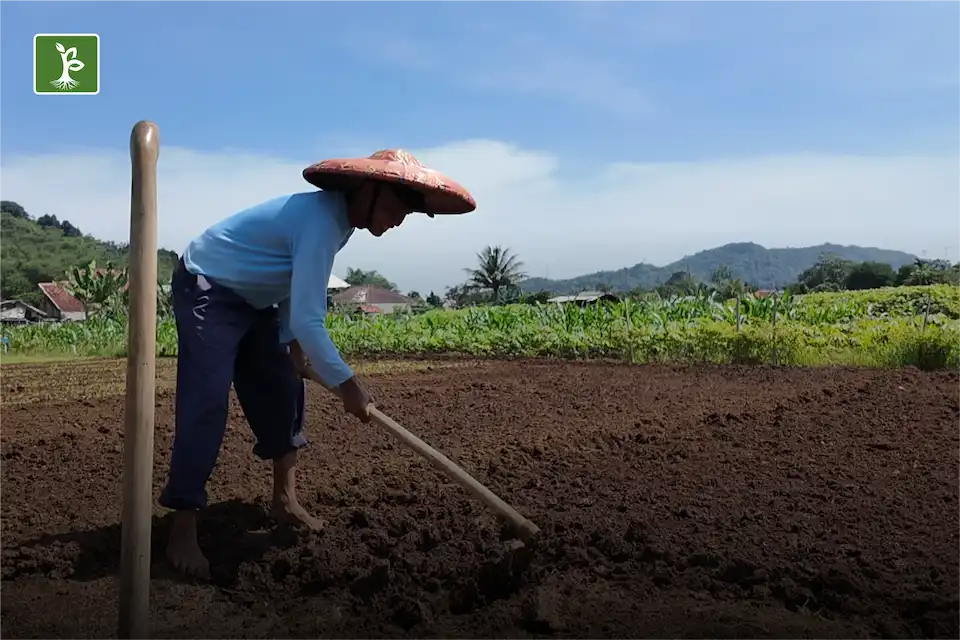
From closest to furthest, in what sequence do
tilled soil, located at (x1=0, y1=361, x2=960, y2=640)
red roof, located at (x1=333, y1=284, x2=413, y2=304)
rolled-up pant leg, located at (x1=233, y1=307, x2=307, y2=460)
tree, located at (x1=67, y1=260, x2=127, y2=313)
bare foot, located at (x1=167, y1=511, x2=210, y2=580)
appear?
tilled soil, located at (x1=0, y1=361, x2=960, y2=640)
bare foot, located at (x1=167, y1=511, x2=210, y2=580)
rolled-up pant leg, located at (x1=233, y1=307, x2=307, y2=460)
tree, located at (x1=67, y1=260, x2=127, y2=313)
red roof, located at (x1=333, y1=284, x2=413, y2=304)

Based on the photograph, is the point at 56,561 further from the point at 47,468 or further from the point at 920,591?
the point at 920,591

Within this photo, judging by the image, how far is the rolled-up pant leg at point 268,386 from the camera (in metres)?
2.86

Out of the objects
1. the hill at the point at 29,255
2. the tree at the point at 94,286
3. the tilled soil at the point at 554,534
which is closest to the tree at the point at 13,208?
the hill at the point at 29,255

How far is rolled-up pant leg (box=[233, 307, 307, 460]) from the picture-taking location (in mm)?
2863

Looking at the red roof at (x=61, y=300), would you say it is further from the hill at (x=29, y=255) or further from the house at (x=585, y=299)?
the house at (x=585, y=299)

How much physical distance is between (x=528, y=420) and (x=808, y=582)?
9.96 ft

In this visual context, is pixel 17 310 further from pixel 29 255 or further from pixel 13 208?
pixel 13 208

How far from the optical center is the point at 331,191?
102 inches

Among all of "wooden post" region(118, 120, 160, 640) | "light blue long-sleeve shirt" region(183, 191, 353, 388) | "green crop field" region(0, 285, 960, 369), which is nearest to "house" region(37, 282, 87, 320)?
"green crop field" region(0, 285, 960, 369)

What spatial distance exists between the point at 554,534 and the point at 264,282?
1.23 m

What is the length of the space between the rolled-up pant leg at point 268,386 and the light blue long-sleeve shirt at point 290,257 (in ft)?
0.29

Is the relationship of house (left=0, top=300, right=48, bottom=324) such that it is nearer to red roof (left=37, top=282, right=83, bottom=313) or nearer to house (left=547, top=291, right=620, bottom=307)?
red roof (left=37, top=282, right=83, bottom=313)

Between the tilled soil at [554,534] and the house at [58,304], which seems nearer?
the tilled soil at [554,534]

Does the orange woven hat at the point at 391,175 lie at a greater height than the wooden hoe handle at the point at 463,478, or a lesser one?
greater
